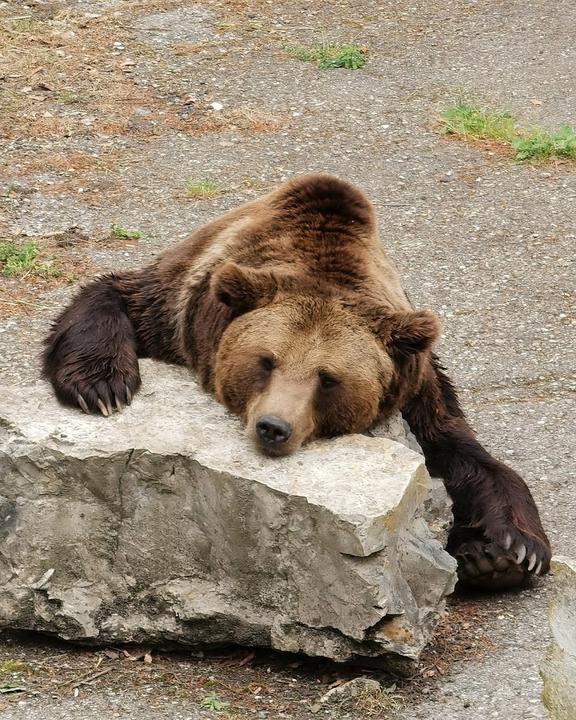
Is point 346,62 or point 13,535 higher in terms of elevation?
point 13,535

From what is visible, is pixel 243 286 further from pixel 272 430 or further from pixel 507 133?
pixel 507 133

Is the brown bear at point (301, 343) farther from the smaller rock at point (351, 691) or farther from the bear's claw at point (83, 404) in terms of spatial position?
the smaller rock at point (351, 691)

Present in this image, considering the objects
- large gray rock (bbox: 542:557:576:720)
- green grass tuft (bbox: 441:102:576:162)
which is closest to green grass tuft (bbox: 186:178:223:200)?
green grass tuft (bbox: 441:102:576:162)

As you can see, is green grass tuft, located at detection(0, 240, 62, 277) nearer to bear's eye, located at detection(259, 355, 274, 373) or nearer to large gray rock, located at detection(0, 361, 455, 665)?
large gray rock, located at detection(0, 361, 455, 665)

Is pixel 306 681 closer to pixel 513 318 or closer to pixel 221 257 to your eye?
Result: pixel 221 257

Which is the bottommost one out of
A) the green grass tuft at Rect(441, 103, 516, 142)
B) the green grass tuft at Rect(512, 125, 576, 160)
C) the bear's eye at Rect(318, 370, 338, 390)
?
the green grass tuft at Rect(441, 103, 516, 142)

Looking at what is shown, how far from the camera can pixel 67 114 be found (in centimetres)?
955

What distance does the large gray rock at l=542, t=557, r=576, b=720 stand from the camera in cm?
413

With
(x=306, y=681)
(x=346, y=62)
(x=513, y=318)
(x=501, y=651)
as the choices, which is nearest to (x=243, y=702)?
(x=306, y=681)

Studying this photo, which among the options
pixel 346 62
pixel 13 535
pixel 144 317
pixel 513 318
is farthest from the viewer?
pixel 346 62

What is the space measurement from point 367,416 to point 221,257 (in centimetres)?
85

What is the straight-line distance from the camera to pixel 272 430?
4043 mm

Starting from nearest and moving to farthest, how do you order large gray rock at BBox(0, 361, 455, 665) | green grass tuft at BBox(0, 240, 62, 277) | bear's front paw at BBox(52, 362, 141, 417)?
large gray rock at BBox(0, 361, 455, 665), bear's front paw at BBox(52, 362, 141, 417), green grass tuft at BBox(0, 240, 62, 277)

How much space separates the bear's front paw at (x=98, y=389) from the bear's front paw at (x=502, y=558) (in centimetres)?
133
